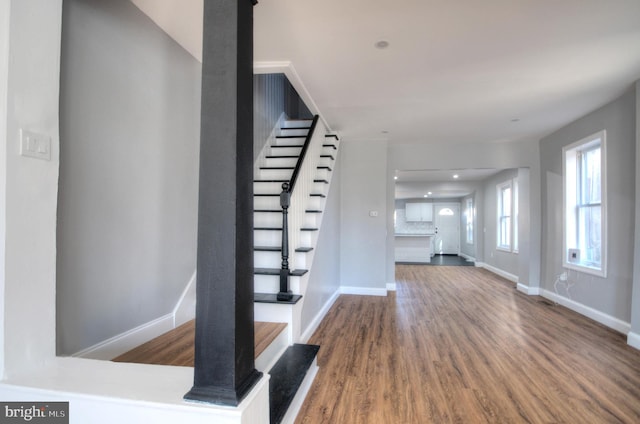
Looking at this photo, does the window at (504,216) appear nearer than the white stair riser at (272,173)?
No

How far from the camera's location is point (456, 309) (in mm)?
4723

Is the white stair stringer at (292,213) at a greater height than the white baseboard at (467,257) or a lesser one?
greater

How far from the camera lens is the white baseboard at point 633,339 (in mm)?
3213

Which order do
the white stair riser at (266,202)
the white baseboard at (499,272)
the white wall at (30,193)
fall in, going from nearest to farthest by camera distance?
the white wall at (30,193) → the white stair riser at (266,202) → the white baseboard at (499,272)

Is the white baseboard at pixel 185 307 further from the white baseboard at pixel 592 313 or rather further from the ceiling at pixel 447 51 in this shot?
the white baseboard at pixel 592 313

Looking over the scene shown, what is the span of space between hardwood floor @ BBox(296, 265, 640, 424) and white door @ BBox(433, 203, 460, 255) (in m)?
8.64

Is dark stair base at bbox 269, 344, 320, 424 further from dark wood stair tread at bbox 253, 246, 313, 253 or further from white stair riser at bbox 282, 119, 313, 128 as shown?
white stair riser at bbox 282, 119, 313, 128

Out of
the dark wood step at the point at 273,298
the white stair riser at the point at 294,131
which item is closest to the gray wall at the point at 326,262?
A: the dark wood step at the point at 273,298

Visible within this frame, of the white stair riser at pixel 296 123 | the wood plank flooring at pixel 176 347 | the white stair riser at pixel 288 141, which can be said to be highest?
the white stair riser at pixel 296 123

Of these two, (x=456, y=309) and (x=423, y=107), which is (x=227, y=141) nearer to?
(x=423, y=107)

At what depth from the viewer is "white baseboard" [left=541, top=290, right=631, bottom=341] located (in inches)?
144

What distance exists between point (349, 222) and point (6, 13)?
15.8 feet

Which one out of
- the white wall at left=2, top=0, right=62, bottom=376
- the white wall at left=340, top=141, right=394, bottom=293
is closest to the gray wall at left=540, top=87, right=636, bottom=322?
the white wall at left=340, top=141, right=394, bottom=293

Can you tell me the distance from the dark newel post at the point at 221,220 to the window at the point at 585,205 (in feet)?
14.7
